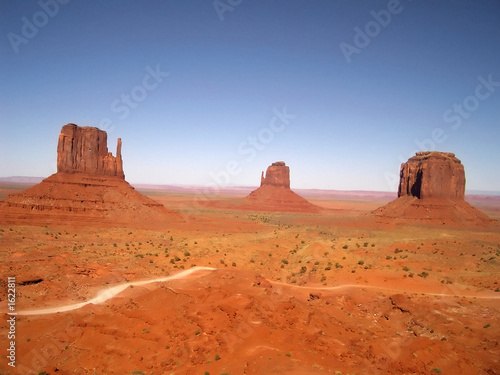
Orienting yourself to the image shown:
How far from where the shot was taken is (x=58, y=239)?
3353 cm

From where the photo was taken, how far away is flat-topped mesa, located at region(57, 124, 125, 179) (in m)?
50.2

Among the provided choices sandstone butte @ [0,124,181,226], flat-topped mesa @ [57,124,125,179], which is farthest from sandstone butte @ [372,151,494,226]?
flat-topped mesa @ [57,124,125,179]

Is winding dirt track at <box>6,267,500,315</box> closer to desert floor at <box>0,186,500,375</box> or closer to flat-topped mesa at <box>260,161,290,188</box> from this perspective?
desert floor at <box>0,186,500,375</box>

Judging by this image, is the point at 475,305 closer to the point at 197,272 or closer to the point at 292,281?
the point at 292,281

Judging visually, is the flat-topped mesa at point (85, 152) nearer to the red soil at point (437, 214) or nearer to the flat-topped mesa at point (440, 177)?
the red soil at point (437, 214)

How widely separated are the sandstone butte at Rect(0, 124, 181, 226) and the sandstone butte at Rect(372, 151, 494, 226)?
48199mm

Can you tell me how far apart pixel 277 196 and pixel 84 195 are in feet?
213

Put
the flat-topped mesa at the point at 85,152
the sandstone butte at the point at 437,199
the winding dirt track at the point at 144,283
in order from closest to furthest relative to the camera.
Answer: the winding dirt track at the point at 144,283 → the flat-topped mesa at the point at 85,152 → the sandstone butte at the point at 437,199

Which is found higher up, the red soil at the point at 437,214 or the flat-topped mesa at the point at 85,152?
the flat-topped mesa at the point at 85,152

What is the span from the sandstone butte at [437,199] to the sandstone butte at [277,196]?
3399 centimetres

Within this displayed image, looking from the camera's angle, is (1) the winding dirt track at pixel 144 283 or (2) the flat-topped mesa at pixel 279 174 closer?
(1) the winding dirt track at pixel 144 283

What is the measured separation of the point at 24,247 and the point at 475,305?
116 ft

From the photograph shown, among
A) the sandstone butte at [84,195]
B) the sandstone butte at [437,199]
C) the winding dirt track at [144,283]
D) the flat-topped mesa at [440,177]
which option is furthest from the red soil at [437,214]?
the sandstone butte at [84,195]

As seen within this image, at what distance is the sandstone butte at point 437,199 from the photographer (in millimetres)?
58875
